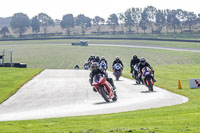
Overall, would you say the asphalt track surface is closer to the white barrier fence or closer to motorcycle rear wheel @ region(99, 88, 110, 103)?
motorcycle rear wheel @ region(99, 88, 110, 103)

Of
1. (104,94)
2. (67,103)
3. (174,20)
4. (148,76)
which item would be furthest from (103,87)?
→ (174,20)

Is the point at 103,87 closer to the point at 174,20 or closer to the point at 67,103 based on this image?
the point at 67,103

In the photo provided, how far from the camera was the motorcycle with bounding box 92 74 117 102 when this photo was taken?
1888cm

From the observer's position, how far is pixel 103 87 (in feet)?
62.5

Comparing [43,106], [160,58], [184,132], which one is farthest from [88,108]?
[160,58]

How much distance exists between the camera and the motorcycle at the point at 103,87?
61.9 feet

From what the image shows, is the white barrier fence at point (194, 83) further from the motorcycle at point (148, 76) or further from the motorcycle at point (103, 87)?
the motorcycle at point (103, 87)

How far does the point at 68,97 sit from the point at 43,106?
139 inches

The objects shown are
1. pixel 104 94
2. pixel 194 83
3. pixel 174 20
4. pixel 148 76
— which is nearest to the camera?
pixel 104 94

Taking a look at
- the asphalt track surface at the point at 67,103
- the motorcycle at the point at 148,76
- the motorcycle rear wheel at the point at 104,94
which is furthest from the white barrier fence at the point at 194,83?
the motorcycle rear wheel at the point at 104,94

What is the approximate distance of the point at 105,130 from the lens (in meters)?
9.82

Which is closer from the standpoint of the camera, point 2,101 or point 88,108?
point 88,108

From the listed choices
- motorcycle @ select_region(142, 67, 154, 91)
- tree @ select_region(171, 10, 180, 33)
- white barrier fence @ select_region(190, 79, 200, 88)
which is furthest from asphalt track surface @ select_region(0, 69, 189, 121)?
tree @ select_region(171, 10, 180, 33)

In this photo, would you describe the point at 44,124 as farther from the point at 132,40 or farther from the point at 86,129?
the point at 132,40
